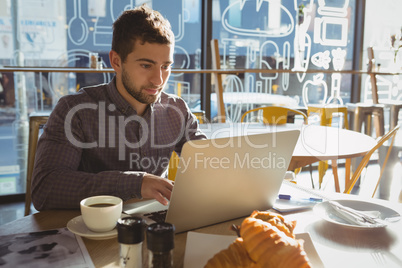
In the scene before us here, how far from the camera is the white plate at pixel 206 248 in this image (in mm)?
685

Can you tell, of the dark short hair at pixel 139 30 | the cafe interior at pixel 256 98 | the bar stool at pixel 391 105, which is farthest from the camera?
the bar stool at pixel 391 105

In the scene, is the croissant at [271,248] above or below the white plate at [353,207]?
above

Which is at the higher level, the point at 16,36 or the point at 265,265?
the point at 16,36

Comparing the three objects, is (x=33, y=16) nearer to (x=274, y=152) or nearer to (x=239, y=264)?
(x=274, y=152)

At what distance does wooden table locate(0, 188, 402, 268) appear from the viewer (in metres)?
0.73

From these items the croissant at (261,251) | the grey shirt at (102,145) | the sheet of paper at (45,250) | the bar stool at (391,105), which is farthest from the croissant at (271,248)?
the bar stool at (391,105)

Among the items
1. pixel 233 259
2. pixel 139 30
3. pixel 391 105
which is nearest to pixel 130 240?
pixel 233 259

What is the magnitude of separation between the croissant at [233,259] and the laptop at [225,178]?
22 centimetres

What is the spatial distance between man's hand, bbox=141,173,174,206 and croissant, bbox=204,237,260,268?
1.30 ft

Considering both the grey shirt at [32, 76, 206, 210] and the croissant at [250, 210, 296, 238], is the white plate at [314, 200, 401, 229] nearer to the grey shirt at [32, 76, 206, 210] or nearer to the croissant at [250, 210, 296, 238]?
the croissant at [250, 210, 296, 238]

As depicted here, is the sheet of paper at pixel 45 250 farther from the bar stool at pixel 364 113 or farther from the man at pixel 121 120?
the bar stool at pixel 364 113

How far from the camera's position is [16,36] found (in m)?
3.09

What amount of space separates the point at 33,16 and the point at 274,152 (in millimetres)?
2985

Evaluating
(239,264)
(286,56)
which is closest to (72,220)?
(239,264)
